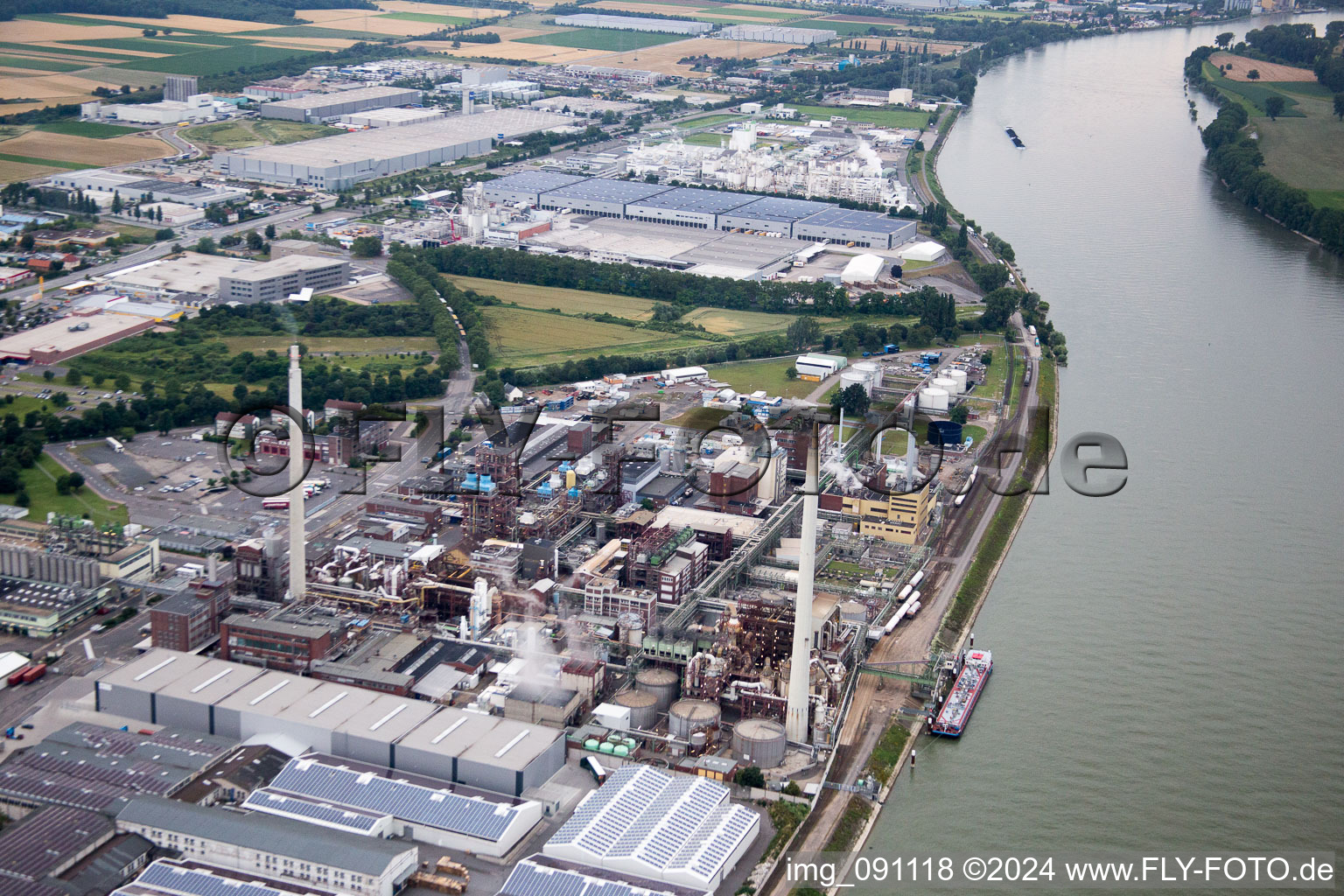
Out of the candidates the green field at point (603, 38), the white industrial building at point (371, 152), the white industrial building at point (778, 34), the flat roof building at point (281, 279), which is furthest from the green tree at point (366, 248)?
the white industrial building at point (778, 34)

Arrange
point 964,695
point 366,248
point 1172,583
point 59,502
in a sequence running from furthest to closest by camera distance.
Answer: point 366,248
point 59,502
point 1172,583
point 964,695

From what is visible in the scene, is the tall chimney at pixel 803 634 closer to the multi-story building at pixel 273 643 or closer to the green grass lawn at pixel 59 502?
the multi-story building at pixel 273 643

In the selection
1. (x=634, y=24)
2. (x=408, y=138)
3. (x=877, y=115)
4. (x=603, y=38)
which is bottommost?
(x=408, y=138)

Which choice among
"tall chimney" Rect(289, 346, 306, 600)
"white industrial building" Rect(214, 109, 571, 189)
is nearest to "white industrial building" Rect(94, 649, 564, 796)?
"tall chimney" Rect(289, 346, 306, 600)

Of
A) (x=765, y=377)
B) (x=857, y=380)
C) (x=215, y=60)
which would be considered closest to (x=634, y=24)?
(x=215, y=60)

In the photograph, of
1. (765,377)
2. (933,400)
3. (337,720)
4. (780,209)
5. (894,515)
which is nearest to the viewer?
(337,720)

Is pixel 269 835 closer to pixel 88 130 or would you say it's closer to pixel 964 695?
pixel 964 695

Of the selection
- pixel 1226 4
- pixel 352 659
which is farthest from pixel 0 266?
pixel 1226 4

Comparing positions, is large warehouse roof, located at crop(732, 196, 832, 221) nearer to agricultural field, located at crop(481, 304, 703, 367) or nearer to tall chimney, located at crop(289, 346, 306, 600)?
agricultural field, located at crop(481, 304, 703, 367)
